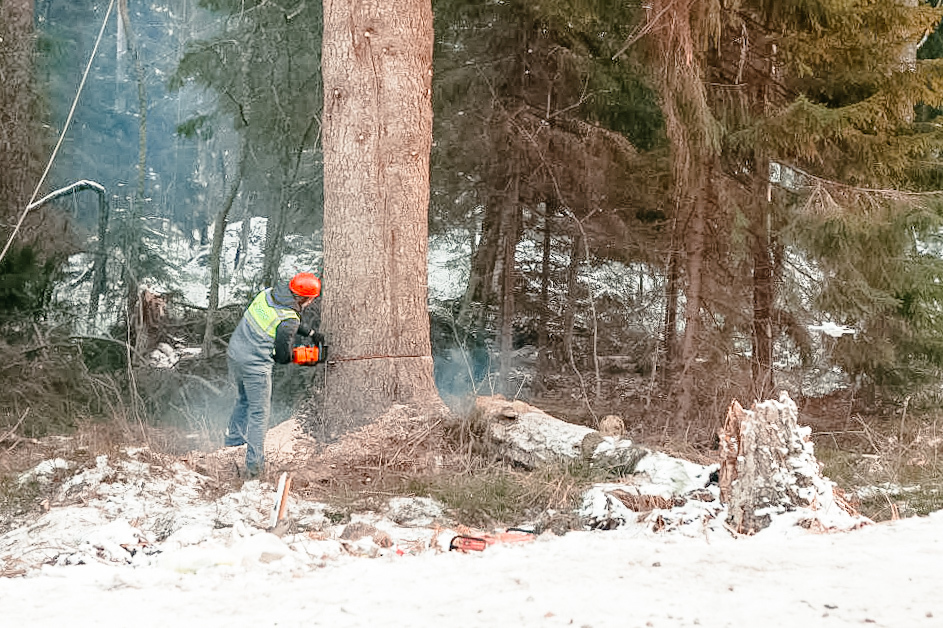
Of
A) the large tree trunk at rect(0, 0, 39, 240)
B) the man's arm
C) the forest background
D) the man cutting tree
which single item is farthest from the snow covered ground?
the large tree trunk at rect(0, 0, 39, 240)

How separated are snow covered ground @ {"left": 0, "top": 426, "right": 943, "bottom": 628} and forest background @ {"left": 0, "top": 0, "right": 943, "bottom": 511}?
308cm

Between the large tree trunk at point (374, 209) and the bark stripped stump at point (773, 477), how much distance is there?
3451 millimetres

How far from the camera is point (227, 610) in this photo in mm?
3484

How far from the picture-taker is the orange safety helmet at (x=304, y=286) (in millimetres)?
8070

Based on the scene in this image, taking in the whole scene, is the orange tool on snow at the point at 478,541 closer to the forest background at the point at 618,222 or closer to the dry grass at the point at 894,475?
the dry grass at the point at 894,475

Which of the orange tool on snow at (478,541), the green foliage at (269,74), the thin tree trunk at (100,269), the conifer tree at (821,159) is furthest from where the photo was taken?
the green foliage at (269,74)

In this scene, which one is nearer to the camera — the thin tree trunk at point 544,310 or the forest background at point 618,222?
the forest background at point 618,222

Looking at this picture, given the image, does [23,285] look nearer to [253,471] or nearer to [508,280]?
[253,471]

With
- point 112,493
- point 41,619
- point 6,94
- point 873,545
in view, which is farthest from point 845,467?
point 6,94

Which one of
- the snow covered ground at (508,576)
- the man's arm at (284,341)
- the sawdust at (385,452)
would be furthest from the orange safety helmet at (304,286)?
the snow covered ground at (508,576)

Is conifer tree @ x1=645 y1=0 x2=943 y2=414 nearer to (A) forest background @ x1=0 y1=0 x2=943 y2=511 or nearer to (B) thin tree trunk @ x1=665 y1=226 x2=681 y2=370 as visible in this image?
(A) forest background @ x1=0 y1=0 x2=943 y2=511

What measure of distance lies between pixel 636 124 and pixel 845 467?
7267 mm

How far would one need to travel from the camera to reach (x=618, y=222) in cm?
1362

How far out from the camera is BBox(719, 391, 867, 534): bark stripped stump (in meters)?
5.30
